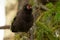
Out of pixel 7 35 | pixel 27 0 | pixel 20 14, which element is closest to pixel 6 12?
pixel 7 35

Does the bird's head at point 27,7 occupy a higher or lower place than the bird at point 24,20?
higher

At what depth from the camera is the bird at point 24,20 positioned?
9.51 ft

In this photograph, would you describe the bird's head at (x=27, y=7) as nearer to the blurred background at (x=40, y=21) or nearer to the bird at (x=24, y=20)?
the bird at (x=24, y=20)

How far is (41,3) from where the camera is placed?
3.66 m

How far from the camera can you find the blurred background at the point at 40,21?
298 centimetres

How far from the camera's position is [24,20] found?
2.92 meters

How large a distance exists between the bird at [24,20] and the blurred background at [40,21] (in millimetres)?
106

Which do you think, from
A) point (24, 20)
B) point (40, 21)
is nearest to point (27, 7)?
point (24, 20)

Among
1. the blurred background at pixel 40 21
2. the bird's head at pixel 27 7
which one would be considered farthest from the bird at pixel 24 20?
the blurred background at pixel 40 21

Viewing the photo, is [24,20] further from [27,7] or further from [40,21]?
[40,21]

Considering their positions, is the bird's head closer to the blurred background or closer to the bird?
the bird

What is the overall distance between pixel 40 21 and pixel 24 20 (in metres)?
0.31

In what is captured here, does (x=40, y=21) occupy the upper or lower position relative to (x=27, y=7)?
lower

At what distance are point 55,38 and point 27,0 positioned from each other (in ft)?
1.73
